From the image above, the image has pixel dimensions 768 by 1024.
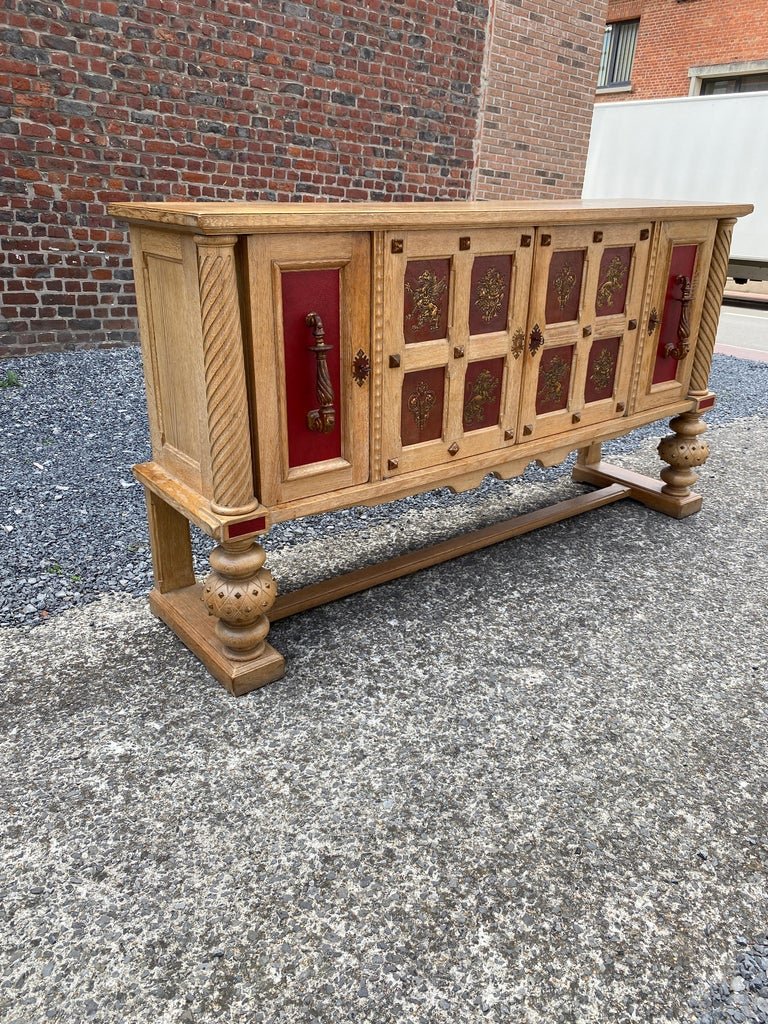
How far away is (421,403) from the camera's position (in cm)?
271

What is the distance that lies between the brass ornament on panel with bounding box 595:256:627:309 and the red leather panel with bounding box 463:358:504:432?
0.65 meters

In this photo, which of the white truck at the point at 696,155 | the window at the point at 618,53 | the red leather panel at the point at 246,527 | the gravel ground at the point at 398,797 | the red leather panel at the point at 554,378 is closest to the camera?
the gravel ground at the point at 398,797

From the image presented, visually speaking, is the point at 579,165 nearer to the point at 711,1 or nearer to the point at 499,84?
the point at 499,84

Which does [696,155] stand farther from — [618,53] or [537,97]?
[618,53]

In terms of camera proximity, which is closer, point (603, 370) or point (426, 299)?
point (426, 299)

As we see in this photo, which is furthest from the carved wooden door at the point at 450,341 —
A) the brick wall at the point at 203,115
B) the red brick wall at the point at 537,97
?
the red brick wall at the point at 537,97

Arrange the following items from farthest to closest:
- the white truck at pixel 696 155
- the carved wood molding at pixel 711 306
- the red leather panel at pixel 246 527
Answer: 1. the white truck at pixel 696 155
2. the carved wood molding at pixel 711 306
3. the red leather panel at pixel 246 527

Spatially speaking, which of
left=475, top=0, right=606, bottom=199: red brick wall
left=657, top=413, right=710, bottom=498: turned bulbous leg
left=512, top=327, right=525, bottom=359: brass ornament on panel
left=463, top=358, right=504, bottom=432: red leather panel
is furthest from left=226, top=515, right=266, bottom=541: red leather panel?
left=475, top=0, right=606, bottom=199: red brick wall

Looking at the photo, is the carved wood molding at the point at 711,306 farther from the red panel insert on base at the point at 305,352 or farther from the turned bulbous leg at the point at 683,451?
the red panel insert on base at the point at 305,352

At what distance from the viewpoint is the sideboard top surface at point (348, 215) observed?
6.61 ft

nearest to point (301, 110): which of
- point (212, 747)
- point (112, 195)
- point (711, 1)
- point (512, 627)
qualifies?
point (112, 195)

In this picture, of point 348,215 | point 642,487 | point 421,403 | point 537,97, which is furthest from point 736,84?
point 348,215

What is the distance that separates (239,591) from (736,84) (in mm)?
19475

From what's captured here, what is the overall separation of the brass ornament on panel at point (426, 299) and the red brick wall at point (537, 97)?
20.6ft
